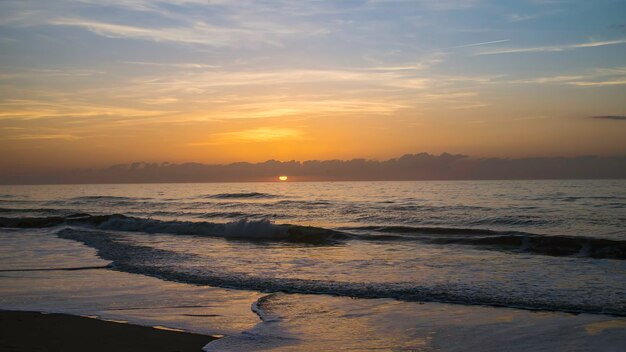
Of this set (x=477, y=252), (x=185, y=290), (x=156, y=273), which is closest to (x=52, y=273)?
(x=156, y=273)

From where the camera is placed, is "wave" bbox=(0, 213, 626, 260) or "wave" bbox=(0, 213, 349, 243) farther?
"wave" bbox=(0, 213, 349, 243)

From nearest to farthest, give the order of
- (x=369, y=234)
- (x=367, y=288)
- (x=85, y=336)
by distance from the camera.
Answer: (x=85, y=336), (x=367, y=288), (x=369, y=234)

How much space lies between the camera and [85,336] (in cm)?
696

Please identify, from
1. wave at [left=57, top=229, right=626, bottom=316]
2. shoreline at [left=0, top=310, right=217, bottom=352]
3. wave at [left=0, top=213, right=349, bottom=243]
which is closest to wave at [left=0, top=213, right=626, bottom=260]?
wave at [left=0, top=213, right=349, bottom=243]

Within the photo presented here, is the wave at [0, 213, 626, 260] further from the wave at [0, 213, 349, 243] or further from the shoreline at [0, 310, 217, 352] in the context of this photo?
the shoreline at [0, 310, 217, 352]

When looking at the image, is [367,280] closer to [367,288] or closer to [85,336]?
[367,288]

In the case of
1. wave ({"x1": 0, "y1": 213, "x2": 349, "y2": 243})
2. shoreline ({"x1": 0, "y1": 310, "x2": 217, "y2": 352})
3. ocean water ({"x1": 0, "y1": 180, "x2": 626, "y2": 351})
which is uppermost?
shoreline ({"x1": 0, "y1": 310, "x2": 217, "y2": 352})

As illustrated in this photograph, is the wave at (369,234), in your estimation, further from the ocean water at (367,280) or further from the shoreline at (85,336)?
the shoreline at (85,336)

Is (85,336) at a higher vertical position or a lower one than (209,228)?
higher

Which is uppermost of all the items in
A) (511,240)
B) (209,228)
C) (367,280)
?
(367,280)

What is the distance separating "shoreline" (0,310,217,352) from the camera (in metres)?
6.45

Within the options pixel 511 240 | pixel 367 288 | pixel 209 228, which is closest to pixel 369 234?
pixel 511 240

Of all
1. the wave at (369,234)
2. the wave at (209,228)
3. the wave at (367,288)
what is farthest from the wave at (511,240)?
the wave at (367,288)

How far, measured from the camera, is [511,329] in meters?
7.44
